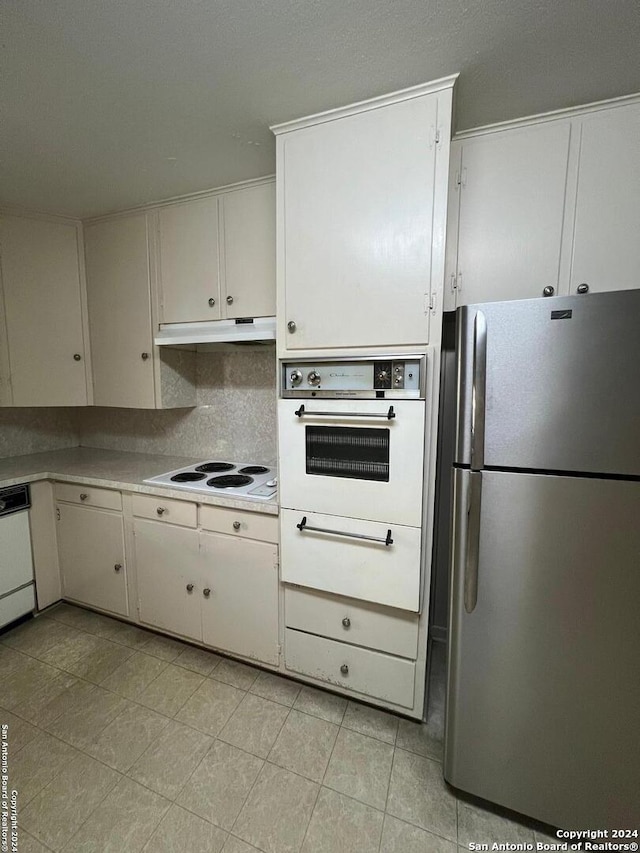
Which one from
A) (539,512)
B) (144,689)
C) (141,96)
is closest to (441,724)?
(539,512)

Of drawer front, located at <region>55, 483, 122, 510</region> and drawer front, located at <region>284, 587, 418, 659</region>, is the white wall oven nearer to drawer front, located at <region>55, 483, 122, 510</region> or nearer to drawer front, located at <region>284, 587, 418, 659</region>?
drawer front, located at <region>284, 587, 418, 659</region>

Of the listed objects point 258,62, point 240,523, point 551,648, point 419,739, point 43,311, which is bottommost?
point 419,739

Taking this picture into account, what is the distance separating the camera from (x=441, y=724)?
5.13 feet

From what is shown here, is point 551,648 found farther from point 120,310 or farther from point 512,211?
point 120,310

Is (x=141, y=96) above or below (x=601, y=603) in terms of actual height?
above

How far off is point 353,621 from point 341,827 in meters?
0.60

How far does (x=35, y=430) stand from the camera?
266 cm

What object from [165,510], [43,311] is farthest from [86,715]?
[43,311]

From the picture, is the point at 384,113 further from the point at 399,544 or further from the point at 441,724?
the point at 441,724

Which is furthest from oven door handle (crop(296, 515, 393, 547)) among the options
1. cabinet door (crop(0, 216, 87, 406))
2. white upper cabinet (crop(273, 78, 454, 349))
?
cabinet door (crop(0, 216, 87, 406))

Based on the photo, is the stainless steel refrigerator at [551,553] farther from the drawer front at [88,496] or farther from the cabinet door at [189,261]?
the drawer front at [88,496]

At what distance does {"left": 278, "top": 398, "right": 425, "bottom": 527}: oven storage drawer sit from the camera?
137cm

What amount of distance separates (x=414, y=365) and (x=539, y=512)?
620 mm

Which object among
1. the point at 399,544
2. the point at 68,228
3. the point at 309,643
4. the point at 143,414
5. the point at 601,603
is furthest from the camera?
Answer: the point at 143,414
